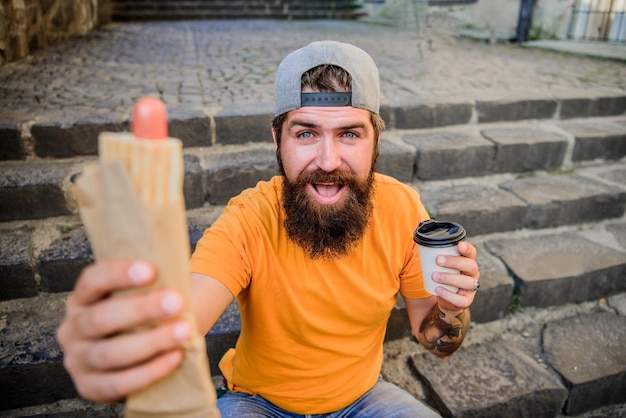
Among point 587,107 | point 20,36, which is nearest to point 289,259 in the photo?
point 587,107

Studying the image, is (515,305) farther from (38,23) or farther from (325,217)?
(38,23)

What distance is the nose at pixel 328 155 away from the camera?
1.57 m

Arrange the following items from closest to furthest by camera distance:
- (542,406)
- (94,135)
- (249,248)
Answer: (249,248), (542,406), (94,135)


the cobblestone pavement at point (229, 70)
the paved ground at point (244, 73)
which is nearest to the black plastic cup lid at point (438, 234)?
the paved ground at point (244, 73)

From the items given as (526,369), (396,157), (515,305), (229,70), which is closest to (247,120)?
(396,157)

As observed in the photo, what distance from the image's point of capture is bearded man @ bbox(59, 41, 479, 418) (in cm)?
158

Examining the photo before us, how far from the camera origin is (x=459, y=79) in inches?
171

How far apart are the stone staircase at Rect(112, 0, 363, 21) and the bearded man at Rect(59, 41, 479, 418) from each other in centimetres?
859

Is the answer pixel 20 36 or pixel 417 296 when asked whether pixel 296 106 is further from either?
pixel 20 36

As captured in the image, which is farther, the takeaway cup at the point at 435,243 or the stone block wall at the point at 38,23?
the stone block wall at the point at 38,23

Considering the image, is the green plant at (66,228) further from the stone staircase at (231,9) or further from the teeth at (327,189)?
the stone staircase at (231,9)

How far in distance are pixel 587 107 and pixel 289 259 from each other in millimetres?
3421

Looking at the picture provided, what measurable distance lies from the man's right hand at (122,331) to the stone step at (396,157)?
78.3 inches

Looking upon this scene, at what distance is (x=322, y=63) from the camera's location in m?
1.57
